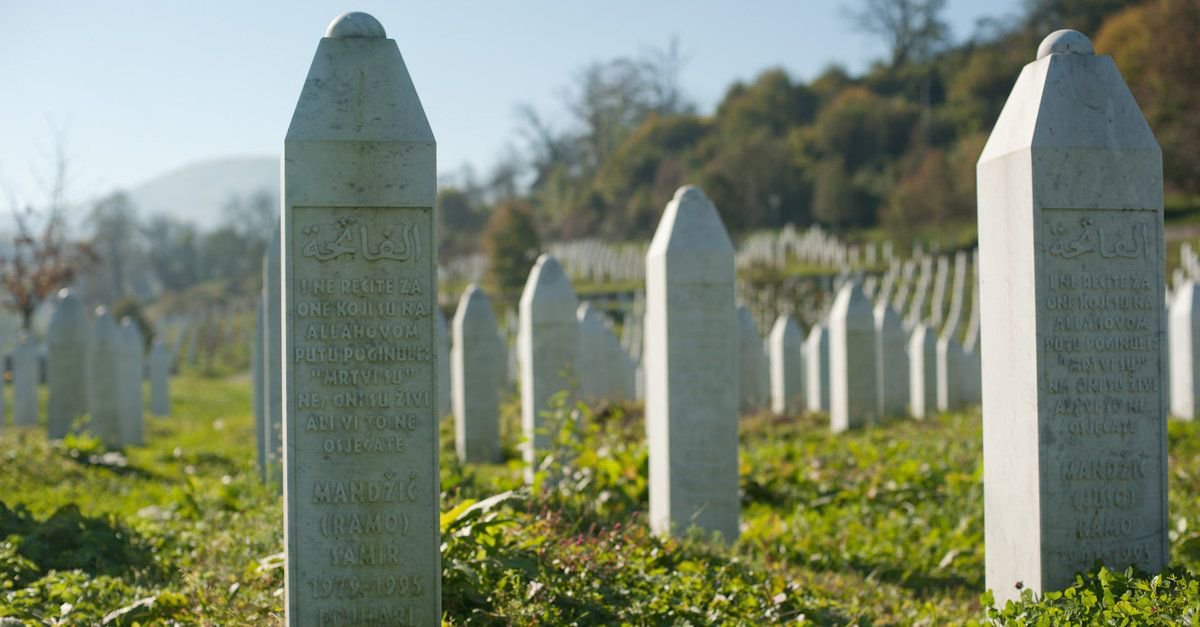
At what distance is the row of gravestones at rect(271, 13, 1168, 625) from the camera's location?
4.86 metres

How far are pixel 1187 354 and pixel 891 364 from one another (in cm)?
411

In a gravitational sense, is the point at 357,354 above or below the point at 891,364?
above

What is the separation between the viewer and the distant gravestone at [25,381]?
19.6m

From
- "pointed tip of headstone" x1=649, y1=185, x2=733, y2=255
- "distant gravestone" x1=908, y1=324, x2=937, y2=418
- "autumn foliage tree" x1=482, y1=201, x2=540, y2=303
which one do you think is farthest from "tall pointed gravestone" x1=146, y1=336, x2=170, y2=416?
"autumn foliage tree" x1=482, y1=201, x2=540, y2=303

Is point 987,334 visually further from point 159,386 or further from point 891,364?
point 159,386

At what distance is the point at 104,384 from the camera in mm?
16766

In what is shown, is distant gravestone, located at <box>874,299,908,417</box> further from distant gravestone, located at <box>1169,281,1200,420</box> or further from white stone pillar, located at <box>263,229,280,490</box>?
white stone pillar, located at <box>263,229,280,490</box>

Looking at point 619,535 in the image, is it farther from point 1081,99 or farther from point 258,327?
point 258,327

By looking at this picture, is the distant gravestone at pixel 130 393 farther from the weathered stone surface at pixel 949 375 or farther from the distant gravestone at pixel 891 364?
the weathered stone surface at pixel 949 375

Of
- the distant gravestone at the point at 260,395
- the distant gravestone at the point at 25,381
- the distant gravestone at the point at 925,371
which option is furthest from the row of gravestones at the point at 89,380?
the distant gravestone at the point at 925,371

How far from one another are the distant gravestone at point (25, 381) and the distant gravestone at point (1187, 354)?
61.4 feet

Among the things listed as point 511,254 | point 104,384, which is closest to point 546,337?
point 104,384

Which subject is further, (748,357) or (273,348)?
(748,357)

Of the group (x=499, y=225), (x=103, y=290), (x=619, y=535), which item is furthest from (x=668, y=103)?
(x=619, y=535)
